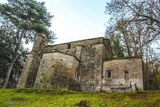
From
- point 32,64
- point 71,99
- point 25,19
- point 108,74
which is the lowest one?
point 71,99

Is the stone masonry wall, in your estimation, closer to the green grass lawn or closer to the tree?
the green grass lawn

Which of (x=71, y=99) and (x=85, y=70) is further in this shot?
(x=85, y=70)

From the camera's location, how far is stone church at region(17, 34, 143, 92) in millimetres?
21719

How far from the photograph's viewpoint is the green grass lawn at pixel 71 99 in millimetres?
12198

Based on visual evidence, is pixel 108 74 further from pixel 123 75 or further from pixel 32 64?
pixel 32 64

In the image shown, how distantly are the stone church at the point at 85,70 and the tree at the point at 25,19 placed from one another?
418cm

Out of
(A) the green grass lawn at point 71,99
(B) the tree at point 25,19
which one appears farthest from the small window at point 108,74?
(B) the tree at point 25,19

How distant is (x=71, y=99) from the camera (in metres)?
14.3

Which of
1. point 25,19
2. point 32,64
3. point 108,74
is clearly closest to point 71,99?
point 108,74

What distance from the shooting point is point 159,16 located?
42.3 feet

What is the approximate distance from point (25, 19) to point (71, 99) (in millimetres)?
20229

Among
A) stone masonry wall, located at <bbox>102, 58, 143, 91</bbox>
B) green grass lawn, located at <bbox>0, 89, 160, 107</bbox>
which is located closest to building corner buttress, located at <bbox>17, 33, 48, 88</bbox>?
green grass lawn, located at <bbox>0, 89, 160, 107</bbox>

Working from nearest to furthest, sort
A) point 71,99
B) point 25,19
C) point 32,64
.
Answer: point 71,99
point 32,64
point 25,19

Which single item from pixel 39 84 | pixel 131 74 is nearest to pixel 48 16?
pixel 39 84
